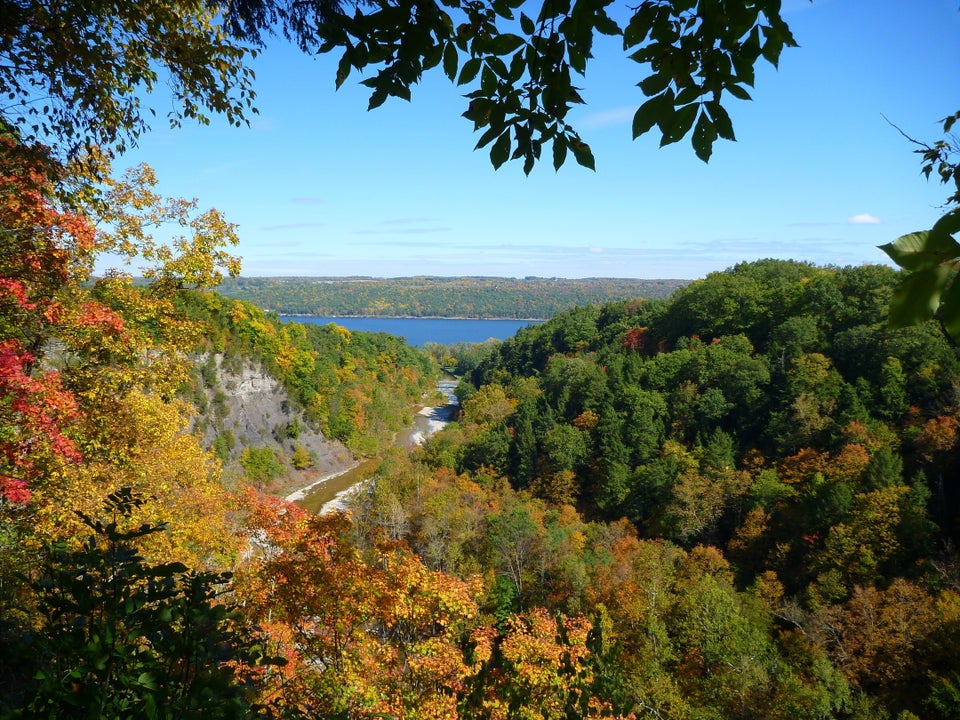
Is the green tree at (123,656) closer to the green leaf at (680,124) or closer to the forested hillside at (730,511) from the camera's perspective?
the green leaf at (680,124)

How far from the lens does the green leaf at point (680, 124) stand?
5.25 ft

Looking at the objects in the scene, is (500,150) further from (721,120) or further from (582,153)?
(721,120)

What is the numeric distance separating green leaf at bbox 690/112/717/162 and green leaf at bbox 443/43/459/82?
0.86 meters

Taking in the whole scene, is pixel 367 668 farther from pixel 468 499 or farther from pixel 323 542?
pixel 468 499

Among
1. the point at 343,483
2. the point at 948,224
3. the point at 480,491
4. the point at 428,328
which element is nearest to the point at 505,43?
the point at 948,224

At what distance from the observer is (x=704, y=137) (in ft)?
5.33

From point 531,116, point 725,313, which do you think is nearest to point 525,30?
point 531,116

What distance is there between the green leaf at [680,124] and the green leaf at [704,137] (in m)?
0.02

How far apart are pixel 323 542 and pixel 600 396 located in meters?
31.9

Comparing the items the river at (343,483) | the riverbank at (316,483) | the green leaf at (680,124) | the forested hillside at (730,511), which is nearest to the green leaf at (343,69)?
the green leaf at (680,124)

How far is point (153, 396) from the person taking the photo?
22.7ft

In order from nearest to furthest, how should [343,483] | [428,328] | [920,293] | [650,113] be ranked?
[920,293]
[650,113]
[343,483]
[428,328]

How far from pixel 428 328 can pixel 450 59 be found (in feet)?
596

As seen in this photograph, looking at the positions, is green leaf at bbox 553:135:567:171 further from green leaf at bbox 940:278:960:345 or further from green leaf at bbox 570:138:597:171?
green leaf at bbox 940:278:960:345
